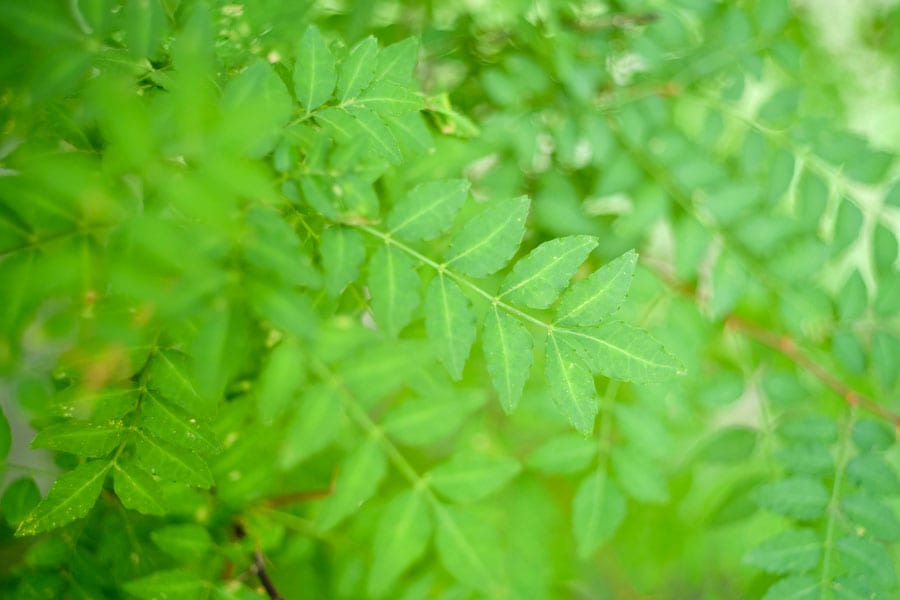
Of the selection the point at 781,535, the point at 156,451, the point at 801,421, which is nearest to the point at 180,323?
the point at 156,451

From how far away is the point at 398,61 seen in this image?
1.00m

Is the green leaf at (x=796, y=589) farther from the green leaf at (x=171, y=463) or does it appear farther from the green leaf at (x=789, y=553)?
the green leaf at (x=171, y=463)

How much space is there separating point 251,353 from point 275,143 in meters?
0.38

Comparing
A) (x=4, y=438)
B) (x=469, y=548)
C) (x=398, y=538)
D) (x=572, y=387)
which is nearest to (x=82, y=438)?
(x=4, y=438)

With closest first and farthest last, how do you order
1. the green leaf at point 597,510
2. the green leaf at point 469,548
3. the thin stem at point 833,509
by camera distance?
the green leaf at point 469,548
the thin stem at point 833,509
the green leaf at point 597,510

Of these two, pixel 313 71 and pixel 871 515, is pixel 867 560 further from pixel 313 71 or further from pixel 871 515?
pixel 313 71

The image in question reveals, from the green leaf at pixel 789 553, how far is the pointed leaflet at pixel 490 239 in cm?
75

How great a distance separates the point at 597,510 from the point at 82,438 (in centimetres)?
105

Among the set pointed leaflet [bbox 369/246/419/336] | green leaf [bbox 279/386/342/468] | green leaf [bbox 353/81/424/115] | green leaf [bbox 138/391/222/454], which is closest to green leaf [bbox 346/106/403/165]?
green leaf [bbox 353/81/424/115]

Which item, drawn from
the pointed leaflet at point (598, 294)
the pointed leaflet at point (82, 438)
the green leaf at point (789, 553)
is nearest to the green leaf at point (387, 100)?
the pointed leaflet at point (598, 294)

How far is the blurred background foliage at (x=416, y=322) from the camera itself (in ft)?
2.45

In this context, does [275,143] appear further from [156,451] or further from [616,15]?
[616,15]

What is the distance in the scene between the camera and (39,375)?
0.97 meters

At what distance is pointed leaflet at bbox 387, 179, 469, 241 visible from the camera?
3.13ft
